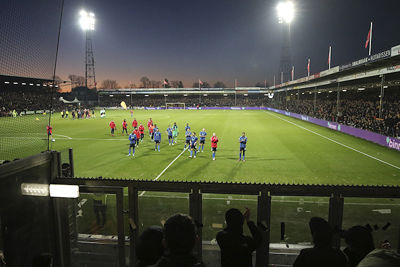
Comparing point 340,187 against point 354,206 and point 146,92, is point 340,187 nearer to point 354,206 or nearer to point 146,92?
point 354,206

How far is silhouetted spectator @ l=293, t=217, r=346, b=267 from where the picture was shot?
2562 millimetres

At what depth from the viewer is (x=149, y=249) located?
229 centimetres

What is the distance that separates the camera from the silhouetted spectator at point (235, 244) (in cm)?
295

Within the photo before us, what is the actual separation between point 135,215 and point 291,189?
259cm

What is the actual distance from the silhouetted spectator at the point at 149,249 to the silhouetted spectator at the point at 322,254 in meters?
1.46

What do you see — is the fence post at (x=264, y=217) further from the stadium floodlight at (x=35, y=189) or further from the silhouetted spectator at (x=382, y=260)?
the stadium floodlight at (x=35, y=189)

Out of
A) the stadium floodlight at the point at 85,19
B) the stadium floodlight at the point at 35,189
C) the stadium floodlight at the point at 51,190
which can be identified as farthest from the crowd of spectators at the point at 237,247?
the stadium floodlight at the point at 85,19

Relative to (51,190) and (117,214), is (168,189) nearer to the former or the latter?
(117,214)

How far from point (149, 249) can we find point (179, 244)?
0.28 m

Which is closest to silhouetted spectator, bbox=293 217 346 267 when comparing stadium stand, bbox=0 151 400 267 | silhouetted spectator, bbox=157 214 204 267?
stadium stand, bbox=0 151 400 267

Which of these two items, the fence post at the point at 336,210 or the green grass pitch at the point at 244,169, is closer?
the fence post at the point at 336,210

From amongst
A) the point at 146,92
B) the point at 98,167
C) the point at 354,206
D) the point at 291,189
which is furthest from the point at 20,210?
the point at 146,92

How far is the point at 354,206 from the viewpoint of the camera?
9.52 meters

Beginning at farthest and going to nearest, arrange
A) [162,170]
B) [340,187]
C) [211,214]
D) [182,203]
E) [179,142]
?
[179,142]
[162,170]
[182,203]
[211,214]
[340,187]
